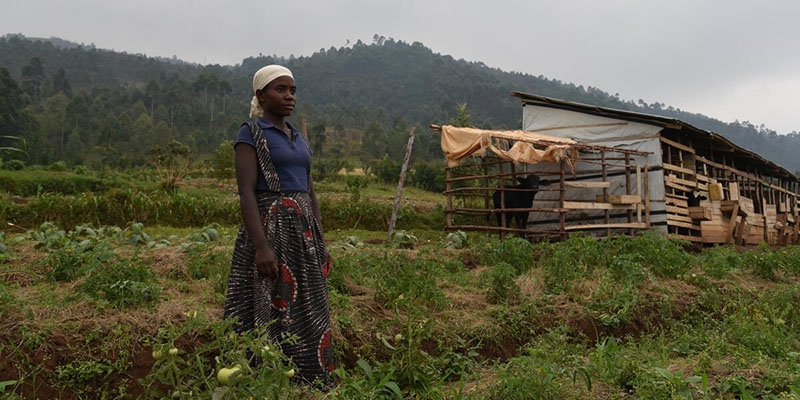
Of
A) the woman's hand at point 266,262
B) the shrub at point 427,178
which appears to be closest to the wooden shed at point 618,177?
the woman's hand at point 266,262

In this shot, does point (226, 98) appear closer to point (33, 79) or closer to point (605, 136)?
point (33, 79)

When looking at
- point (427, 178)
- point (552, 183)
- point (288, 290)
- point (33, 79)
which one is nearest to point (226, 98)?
point (33, 79)

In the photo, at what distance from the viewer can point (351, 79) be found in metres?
103

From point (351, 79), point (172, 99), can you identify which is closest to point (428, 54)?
point (351, 79)

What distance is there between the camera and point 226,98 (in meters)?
66.8

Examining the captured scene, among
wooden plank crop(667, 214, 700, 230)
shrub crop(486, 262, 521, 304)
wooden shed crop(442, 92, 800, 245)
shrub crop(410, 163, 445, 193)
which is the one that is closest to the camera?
shrub crop(486, 262, 521, 304)

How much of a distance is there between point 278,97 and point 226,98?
223ft

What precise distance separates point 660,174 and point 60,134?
4641 centimetres

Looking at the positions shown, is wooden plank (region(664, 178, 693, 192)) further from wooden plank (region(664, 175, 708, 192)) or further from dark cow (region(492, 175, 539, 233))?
dark cow (region(492, 175, 539, 233))

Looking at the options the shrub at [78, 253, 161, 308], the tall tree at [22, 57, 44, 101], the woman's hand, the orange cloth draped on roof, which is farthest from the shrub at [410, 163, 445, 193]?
the tall tree at [22, 57, 44, 101]

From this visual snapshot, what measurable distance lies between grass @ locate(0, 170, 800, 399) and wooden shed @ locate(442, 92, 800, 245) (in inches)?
164

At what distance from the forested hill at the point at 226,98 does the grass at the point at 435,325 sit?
624 inches

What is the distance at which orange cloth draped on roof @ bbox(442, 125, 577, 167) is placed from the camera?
10273 millimetres

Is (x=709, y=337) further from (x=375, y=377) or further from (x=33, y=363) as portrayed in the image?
(x=33, y=363)
